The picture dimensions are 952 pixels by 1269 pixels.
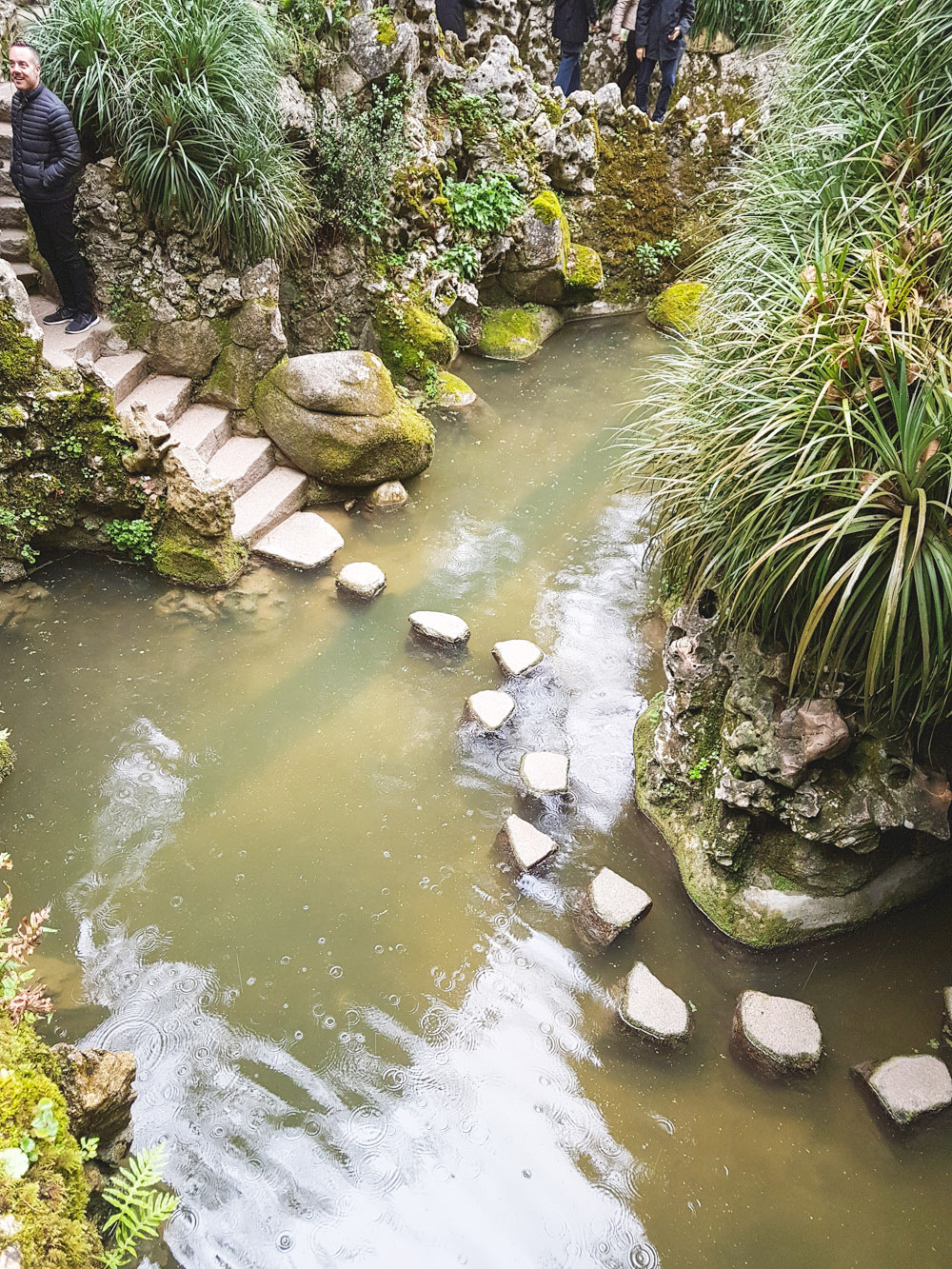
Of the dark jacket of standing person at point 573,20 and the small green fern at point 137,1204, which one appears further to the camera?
the dark jacket of standing person at point 573,20

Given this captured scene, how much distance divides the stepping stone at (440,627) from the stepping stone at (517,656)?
0.21 meters

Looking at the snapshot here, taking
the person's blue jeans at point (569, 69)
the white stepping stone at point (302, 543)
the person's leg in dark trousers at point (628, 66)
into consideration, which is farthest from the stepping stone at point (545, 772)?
the person's leg in dark trousers at point (628, 66)

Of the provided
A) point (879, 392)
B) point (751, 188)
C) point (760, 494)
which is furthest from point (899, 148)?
point (760, 494)

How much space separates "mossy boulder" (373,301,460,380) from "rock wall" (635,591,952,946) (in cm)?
376

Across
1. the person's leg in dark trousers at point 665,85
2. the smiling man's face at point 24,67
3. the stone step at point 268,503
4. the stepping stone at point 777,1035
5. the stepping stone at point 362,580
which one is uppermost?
the person's leg in dark trousers at point 665,85

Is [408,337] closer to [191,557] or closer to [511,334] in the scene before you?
[511,334]

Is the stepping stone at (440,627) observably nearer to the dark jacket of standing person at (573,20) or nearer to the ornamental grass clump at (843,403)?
the ornamental grass clump at (843,403)

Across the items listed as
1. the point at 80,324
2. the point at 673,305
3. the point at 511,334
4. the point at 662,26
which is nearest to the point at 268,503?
the point at 80,324

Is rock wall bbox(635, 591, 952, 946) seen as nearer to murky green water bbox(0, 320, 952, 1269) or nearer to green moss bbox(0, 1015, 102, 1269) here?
murky green water bbox(0, 320, 952, 1269)

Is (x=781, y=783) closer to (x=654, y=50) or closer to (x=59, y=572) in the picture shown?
(x=59, y=572)

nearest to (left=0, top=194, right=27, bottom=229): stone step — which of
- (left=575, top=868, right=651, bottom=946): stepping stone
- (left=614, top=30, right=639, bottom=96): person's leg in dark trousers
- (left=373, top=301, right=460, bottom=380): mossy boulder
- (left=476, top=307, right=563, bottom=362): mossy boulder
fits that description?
(left=373, top=301, right=460, bottom=380): mossy boulder

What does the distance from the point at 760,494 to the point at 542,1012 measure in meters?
2.23

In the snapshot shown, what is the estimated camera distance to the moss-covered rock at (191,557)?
4906mm

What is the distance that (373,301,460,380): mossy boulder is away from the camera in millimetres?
6668
